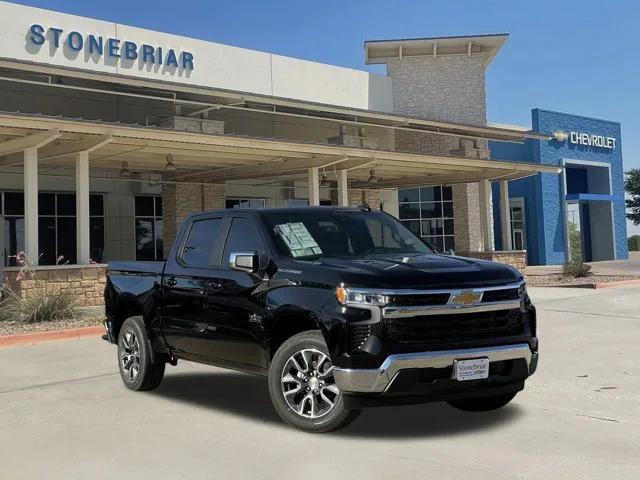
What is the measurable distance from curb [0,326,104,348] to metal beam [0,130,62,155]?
16.2ft

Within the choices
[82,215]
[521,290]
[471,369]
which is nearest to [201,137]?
[82,215]

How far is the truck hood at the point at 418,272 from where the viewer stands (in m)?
5.32

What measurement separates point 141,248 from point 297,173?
6254 millimetres

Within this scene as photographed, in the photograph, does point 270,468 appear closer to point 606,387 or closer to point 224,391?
point 224,391

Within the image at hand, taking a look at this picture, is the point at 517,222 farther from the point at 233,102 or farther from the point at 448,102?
the point at 233,102

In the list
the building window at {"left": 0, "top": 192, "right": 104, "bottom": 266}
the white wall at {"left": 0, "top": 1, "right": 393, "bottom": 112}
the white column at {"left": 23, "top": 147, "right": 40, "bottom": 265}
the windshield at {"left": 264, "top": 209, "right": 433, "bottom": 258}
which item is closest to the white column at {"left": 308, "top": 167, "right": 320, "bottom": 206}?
the white wall at {"left": 0, "top": 1, "right": 393, "bottom": 112}

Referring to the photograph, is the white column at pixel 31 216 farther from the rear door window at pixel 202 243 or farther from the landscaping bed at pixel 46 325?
the rear door window at pixel 202 243

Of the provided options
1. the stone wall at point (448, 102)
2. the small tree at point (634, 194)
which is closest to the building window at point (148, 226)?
the stone wall at point (448, 102)

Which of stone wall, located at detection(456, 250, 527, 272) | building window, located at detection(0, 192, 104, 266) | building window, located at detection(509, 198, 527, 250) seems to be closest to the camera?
building window, located at detection(0, 192, 104, 266)

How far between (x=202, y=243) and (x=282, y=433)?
7.54 feet

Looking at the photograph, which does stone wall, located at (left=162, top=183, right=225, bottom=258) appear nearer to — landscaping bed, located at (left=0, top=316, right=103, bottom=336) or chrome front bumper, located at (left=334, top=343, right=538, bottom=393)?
landscaping bed, located at (left=0, top=316, right=103, bottom=336)

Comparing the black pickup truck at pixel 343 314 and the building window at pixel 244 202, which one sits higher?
the building window at pixel 244 202

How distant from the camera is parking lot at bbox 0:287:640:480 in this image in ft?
15.9

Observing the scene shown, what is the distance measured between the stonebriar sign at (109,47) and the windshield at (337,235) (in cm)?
1717
